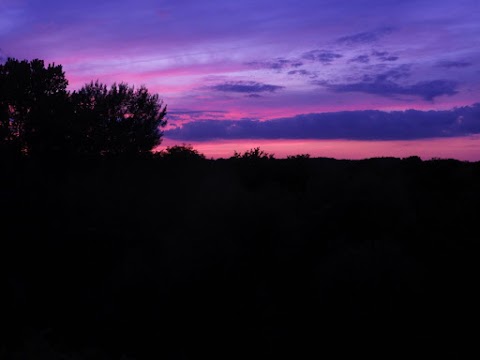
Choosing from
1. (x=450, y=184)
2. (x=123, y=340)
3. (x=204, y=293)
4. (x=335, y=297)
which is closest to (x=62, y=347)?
(x=123, y=340)

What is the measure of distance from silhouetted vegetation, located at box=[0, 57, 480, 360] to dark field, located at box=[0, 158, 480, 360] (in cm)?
4

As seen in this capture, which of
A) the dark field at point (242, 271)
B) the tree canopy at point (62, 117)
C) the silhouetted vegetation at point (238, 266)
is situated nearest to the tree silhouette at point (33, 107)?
the tree canopy at point (62, 117)

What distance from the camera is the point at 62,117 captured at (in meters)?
31.2

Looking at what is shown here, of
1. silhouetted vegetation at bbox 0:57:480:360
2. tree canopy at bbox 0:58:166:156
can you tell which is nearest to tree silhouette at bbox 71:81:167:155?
tree canopy at bbox 0:58:166:156

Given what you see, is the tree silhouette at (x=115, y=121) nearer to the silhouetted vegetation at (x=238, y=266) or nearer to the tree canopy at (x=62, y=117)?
the tree canopy at (x=62, y=117)

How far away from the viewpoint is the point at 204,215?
1741cm

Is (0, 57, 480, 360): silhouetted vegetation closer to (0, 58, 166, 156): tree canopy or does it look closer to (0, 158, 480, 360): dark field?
(0, 158, 480, 360): dark field

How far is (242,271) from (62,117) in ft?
69.6

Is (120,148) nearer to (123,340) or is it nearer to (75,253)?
(75,253)

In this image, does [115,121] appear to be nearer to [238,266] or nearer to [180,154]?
[180,154]

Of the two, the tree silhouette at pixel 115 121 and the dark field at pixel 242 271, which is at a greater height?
the tree silhouette at pixel 115 121

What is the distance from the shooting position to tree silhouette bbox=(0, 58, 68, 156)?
30.6 metres

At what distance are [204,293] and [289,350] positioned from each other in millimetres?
2823

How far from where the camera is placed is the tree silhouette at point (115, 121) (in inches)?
1253
